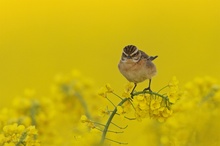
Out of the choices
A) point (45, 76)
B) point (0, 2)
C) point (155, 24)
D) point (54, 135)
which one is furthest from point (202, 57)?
point (54, 135)

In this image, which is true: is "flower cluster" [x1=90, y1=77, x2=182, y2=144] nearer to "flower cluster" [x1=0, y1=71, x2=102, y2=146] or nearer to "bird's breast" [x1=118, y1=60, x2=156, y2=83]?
"flower cluster" [x1=0, y1=71, x2=102, y2=146]

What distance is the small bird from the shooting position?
5.53m

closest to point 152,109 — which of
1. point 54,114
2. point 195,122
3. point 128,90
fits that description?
point 195,122

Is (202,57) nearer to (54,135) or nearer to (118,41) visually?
(118,41)

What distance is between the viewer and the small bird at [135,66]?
18.1 feet

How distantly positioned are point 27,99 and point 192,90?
1348mm

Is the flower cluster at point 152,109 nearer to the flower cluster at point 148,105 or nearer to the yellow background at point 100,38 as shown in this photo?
the flower cluster at point 148,105

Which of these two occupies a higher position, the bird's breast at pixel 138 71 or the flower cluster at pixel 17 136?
the bird's breast at pixel 138 71

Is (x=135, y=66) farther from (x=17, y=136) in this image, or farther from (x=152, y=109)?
(x=17, y=136)

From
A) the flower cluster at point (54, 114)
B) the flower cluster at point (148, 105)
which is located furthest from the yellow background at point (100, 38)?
the flower cluster at point (148, 105)

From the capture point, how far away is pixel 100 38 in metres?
19.5

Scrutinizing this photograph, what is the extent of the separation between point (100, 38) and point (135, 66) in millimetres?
13935

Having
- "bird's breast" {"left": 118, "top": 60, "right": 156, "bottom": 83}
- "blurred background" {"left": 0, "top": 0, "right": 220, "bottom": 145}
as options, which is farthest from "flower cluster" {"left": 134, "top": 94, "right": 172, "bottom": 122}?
"blurred background" {"left": 0, "top": 0, "right": 220, "bottom": 145}

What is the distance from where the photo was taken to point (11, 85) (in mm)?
14484
